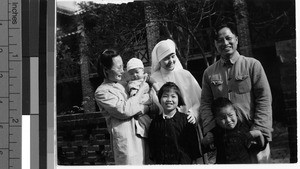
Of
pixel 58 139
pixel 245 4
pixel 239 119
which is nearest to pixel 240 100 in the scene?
pixel 239 119

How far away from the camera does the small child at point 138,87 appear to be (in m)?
3.58

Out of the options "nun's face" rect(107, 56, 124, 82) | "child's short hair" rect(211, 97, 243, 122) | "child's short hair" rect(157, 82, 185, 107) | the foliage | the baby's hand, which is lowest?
the baby's hand

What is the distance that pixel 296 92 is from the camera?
11.6ft

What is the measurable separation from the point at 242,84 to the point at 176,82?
0.40 meters

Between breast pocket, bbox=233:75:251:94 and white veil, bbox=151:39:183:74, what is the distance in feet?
1.14

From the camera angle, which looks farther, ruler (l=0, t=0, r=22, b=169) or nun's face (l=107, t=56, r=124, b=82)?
nun's face (l=107, t=56, r=124, b=82)

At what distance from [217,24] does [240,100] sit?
48cm

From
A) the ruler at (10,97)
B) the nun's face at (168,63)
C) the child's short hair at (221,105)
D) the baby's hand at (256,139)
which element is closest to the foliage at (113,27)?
the nun's face at (168,63)

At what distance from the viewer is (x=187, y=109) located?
11.7 feet

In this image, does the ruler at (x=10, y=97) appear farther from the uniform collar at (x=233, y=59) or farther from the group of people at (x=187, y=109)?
the uniform collar at (x=233, y=59)

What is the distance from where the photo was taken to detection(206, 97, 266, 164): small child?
3545 millimetres

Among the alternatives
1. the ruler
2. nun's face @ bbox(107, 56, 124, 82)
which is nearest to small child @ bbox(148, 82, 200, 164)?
nun's face @ bbox(107, 56, 124, 82)

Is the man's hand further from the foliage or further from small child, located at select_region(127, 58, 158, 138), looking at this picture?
the foliage

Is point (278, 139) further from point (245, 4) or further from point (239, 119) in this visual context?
point (245, 4)
